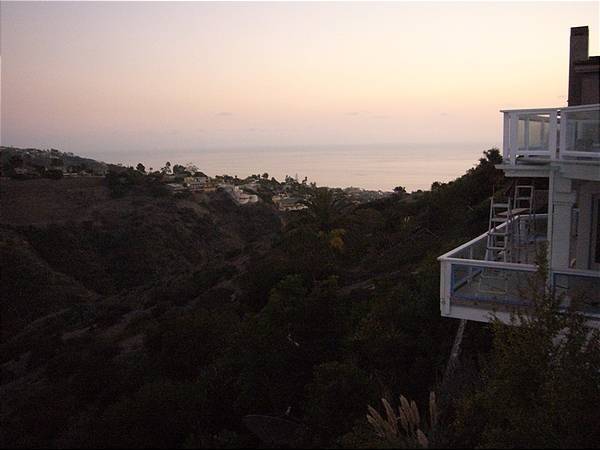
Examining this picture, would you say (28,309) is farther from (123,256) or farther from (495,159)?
(495,159)

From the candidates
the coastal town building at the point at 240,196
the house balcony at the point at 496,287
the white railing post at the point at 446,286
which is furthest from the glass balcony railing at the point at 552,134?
the coastal town building at the point at 240,196

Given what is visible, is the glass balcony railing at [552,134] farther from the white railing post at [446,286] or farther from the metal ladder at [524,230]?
the white railing post at [446,286]

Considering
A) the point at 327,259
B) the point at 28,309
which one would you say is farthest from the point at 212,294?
the point at 28,309

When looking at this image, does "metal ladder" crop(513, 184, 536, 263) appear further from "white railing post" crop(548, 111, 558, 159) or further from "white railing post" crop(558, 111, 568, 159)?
"white railing post" crop(558, 111, 568, 159)

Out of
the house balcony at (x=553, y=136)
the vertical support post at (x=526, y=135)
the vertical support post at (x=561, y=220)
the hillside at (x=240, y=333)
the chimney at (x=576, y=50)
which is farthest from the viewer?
the chimney at (x=576, y=50)

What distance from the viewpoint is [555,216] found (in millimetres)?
6758

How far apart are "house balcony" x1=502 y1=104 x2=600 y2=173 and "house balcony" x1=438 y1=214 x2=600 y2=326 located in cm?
106

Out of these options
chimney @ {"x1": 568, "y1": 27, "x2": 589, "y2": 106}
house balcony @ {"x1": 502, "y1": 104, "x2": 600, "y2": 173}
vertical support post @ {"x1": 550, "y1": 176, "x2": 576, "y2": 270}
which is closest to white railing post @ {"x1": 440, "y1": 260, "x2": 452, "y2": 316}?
vertical support post @ {"x1": 550, "y1": 176, "x2": 576, "y2": 270}

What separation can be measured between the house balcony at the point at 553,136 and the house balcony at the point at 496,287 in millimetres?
1060

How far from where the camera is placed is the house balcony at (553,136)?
19.9 feet

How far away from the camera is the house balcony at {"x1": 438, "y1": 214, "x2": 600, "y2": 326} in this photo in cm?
647

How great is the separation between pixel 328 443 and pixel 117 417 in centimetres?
257

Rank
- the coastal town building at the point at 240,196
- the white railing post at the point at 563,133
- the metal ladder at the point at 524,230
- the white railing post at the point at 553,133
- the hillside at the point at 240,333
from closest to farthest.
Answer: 1. the white railing post at the point at 563,133
2. the white railing post at the point at 553,133
3. the hillside at the point at 240,333
4. the metal ladder at the point at 524,230
5. the coastal town building at the point at 240,196

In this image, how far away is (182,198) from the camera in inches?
2141
